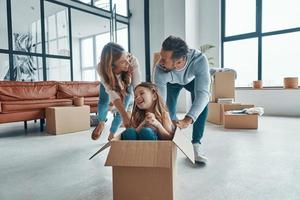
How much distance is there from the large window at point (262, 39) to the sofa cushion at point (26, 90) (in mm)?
3590

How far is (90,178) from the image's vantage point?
1.23 meters

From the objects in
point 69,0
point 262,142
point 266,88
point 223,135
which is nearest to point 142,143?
point 262,142

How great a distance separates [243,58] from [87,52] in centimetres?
502

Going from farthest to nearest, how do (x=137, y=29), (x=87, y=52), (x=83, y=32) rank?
(x=87, y=52)
(x=83, y=32)
(x=137, y=29)

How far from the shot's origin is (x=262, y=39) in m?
4.45

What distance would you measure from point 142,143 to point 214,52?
4.48 m

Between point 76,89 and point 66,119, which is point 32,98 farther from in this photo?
point 76,89

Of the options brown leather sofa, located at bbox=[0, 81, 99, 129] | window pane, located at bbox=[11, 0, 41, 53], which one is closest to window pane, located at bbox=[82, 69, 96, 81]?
window pane, located at bbox=[11, 0, 41, 53]

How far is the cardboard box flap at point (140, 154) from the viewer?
2.62ft

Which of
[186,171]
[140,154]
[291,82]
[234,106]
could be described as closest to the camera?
[140,154]

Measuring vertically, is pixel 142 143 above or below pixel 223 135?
above

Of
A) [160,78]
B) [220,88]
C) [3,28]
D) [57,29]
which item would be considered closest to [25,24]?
[3,28]

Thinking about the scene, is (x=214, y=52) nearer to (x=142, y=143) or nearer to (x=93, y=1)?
(x=93, y=1)

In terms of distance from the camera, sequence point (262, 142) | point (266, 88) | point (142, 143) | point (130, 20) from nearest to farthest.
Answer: point (142, 143) → point (262, 142) → point (266, 88) → point (130, 20)
